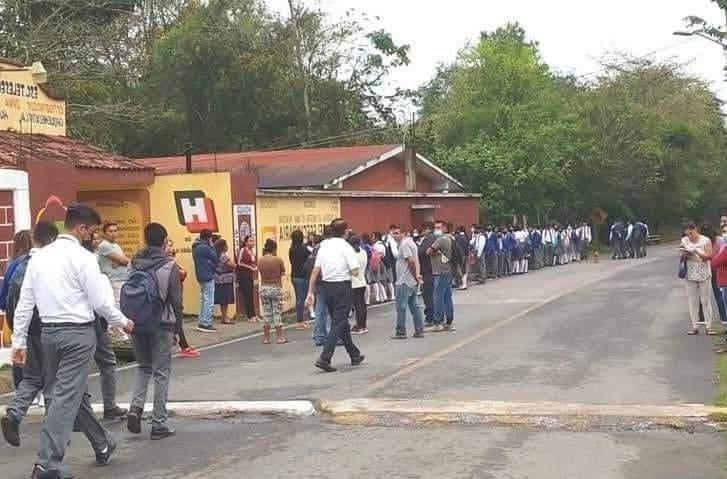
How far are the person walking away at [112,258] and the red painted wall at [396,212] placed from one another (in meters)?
11.4

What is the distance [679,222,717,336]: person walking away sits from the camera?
13.4 m

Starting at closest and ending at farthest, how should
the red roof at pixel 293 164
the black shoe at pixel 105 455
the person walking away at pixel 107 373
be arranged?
the black shoe at pixel 105 455, the person walking away at pixel 107 373, the red roof at pixel 293 164

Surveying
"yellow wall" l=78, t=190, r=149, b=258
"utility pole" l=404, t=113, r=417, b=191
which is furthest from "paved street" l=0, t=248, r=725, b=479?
"utility pole" l=404, t=113, r=417, b=191

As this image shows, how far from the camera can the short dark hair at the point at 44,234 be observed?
703 cm

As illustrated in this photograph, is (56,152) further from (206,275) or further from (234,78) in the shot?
(234,78)

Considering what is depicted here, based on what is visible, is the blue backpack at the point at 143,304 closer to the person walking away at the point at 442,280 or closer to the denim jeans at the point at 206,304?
the person walking away at the point at 442,280

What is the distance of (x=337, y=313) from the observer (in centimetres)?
1097

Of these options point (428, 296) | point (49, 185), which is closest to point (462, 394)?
point (428, 296)

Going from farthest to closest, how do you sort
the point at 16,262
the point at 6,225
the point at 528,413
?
1. the point at 6,225
2. the point at 16,262
3. the point at 528,413

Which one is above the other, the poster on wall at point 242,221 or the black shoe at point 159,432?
the poster on wall at point 242,221

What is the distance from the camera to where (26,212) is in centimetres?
1354

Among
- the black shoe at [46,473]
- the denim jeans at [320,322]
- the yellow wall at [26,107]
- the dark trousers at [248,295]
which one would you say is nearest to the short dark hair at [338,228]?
the denim jeans at [320,322]

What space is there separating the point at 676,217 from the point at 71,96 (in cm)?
4489

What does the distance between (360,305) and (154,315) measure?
24.0ft
